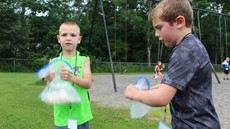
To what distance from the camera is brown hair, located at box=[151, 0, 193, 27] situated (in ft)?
5.76

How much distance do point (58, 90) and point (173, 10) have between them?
4.67ft

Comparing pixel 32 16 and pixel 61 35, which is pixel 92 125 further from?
pixel 32 16

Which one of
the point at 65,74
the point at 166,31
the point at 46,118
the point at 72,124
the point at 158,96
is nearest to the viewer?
the point at 158,96

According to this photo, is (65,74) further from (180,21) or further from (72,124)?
(180,21)

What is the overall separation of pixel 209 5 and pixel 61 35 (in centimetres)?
4417

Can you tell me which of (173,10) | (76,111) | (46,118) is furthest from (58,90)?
(46,118)

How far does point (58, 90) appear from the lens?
2822 mm

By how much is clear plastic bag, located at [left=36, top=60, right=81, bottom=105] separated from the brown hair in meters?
1.28

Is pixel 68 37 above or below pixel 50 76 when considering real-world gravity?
above

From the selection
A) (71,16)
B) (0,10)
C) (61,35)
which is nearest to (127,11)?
(71,16)

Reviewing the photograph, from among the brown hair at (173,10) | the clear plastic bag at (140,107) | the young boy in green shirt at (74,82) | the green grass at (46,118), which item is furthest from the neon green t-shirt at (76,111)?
the green grass at (46,118)

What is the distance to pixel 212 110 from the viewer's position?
6.14 ft

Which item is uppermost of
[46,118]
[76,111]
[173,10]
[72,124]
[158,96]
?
[173,10]

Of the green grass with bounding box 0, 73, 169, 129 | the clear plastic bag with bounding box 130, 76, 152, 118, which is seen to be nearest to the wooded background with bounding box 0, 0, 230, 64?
the green grass with bounding box 0, 73, 169, 129
